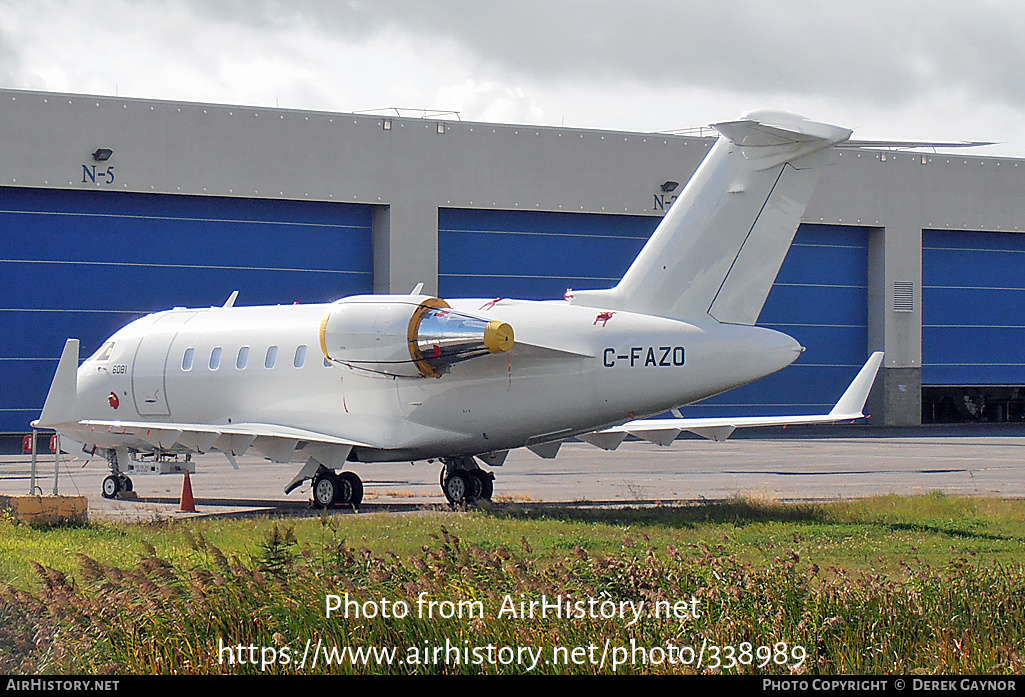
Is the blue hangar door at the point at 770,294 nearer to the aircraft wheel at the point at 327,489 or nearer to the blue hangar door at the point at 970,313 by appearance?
the blue hangar door at the point at 970,313

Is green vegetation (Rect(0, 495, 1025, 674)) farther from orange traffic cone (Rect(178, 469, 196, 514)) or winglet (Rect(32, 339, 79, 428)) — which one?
orange traffic cone (Rect(178, 469, 196, 514))

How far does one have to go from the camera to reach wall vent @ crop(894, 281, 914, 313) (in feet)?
155

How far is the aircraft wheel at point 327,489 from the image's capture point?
747 inches

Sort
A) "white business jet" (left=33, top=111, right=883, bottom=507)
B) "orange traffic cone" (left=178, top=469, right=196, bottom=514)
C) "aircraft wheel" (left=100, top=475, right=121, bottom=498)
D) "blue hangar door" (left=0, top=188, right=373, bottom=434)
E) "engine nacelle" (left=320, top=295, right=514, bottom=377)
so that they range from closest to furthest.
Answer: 1. "white business jet" (left=33, top=111, right=883, bottom=507)
2. "engine nacelle" (left=320, top=295, right=514, bottom=377)
3. "orange traffic cone" (left=178, top=469, right=196, bottom=514)
4. "aircraft wheel" (left=100, top=475, right=121, bottom=498)
5. "blue hangar door" (left=0, top=188, right=373, bottom=434)

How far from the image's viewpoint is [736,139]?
16.0m

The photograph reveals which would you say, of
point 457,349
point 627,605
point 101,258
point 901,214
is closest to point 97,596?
point 627,605

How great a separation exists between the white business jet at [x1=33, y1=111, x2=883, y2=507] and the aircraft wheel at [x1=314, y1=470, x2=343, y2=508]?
23 mm

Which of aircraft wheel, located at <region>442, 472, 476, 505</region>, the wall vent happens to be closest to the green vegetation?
aircraft wheel, located at <region>442, 472, 476, 505</region>

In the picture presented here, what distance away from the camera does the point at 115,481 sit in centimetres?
2158

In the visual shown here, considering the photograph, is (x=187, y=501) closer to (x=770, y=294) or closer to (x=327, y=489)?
(x=327, y=489)

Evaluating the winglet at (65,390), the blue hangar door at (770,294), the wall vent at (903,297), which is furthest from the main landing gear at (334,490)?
the wall vent at (903,297)

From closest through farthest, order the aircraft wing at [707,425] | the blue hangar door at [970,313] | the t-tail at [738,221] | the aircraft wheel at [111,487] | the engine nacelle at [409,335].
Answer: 1. the t-tail at [738,221]
2. the engine nacelle at [409,335]
3. the aircraft wing at [707,425]
4. the aircraft wheel at [111,487]
5. the blue hangar door at [970,313]

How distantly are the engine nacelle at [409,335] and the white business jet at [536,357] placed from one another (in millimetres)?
21
